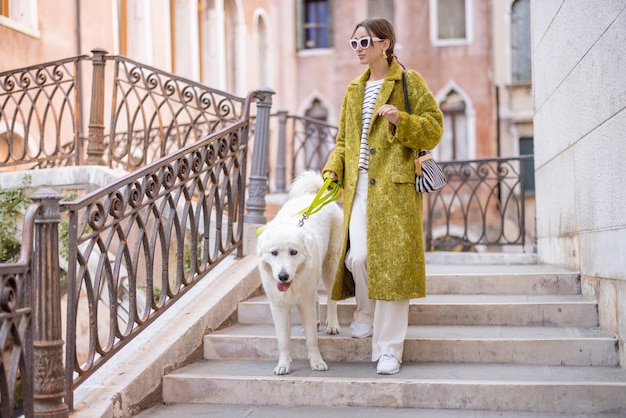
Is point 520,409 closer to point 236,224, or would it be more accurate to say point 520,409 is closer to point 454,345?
point 454,345

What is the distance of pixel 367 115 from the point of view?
4.85 m

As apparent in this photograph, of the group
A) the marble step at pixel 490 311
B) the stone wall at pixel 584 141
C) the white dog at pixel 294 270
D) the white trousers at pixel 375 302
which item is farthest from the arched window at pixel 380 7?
the white trousers at pixel 375 302

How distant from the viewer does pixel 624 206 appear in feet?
14.6

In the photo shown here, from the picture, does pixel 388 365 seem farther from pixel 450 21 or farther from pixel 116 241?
pixel 450 21

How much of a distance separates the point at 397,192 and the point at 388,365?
100 cm

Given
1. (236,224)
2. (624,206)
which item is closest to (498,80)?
(236,224)

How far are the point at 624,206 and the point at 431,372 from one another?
143 cm

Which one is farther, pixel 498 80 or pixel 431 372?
pixel 498 80

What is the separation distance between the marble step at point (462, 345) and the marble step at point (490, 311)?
0.10m

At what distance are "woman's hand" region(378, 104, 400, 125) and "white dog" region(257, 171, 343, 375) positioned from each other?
0.83 metres

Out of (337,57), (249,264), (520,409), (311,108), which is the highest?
(337,57)

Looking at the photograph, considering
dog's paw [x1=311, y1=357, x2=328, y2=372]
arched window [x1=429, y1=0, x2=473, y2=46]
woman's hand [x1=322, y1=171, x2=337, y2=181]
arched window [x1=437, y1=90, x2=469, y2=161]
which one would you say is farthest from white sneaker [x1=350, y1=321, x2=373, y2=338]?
arched window [x1=429, y1=0, x2=473, y2=46]

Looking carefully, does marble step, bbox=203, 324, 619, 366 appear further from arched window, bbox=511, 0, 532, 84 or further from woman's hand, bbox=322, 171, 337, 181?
arched window, bbox=511, 0, 532, 84

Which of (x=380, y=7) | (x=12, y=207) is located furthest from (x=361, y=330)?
(x=380, y=7)
